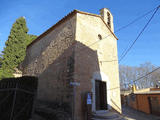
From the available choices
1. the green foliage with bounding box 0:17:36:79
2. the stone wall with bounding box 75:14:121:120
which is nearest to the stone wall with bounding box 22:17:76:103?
the stone wall with bounding box 75:14:121:120

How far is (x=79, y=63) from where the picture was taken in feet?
20.5

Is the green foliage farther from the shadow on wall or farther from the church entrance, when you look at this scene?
the church entrance

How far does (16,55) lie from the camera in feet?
37.9

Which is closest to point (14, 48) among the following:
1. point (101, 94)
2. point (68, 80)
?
point (68, 80)

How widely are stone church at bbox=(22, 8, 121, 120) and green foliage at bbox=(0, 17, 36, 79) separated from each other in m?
2.85

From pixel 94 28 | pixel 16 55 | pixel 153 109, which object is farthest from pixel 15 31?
pixel 153 109

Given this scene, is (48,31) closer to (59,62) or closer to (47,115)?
(59,62)

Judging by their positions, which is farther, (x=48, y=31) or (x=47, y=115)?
(x=48, y=31)

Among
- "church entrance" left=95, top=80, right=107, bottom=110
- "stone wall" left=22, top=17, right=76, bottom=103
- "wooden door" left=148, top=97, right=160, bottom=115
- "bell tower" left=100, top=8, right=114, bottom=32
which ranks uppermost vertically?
"bell tower" left=100, top=8, right=114, bottom=32

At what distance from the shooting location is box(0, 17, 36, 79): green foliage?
413 inches

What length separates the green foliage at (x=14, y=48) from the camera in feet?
34.5

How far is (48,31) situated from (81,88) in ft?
19.5

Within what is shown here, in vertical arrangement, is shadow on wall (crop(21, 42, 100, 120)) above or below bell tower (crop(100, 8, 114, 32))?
below

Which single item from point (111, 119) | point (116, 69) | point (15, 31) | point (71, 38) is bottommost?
point (111, 119)
